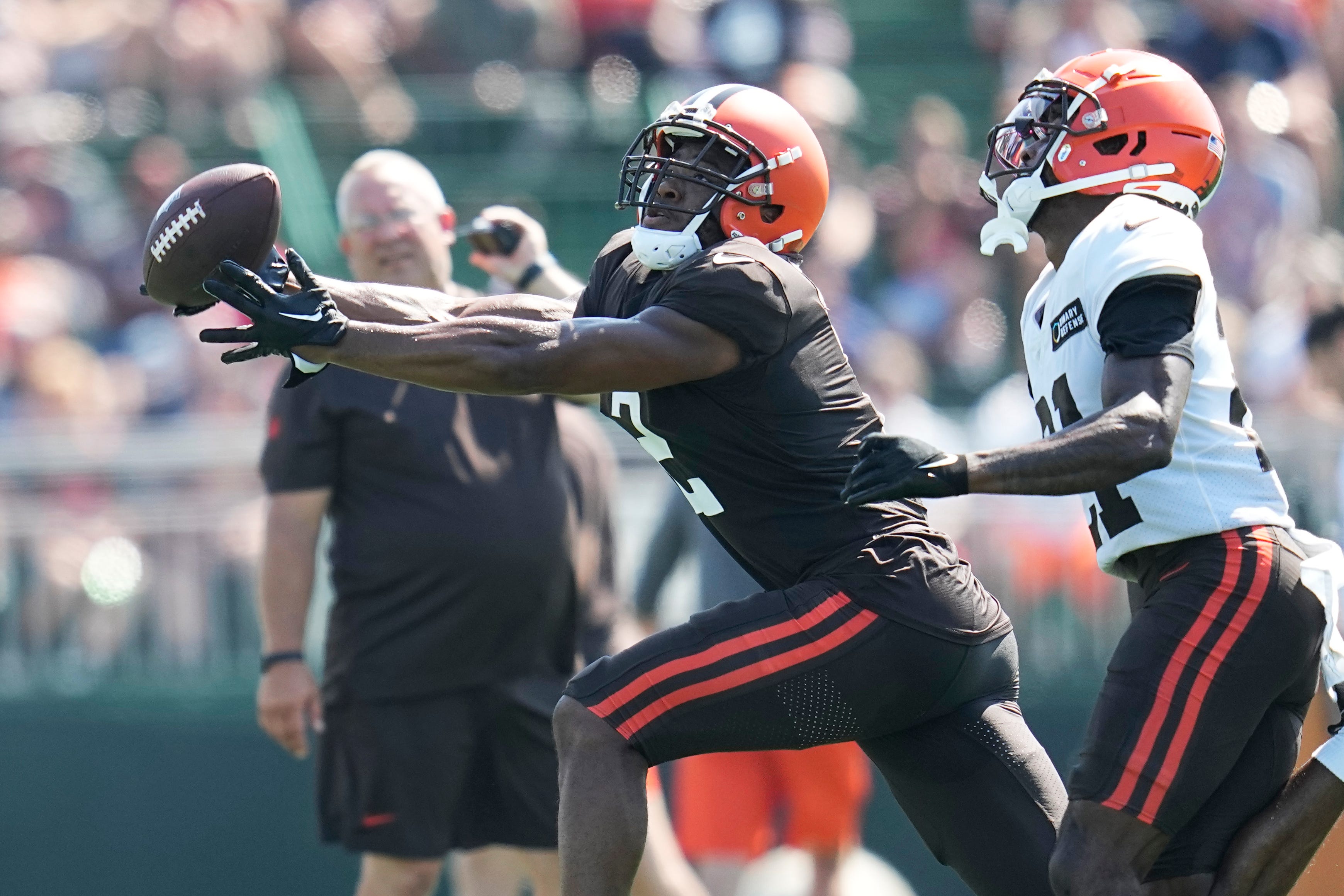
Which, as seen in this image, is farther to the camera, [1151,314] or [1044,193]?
[1044,193]

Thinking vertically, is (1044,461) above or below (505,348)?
below

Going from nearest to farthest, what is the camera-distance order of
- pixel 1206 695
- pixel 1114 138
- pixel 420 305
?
pixel 1206 695, pixel 1114 138, pixel 420 305

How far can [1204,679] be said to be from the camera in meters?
3.15

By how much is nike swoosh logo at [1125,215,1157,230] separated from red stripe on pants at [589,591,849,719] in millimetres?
947

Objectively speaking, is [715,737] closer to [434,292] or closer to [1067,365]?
[1067,365]

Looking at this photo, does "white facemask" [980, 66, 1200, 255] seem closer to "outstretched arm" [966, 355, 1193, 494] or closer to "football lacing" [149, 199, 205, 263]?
"outstretched arm" [966, 355, 1193, 494]

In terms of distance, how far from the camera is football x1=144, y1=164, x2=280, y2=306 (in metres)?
3.26

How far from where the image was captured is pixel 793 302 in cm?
329

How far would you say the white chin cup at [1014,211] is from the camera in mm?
3555

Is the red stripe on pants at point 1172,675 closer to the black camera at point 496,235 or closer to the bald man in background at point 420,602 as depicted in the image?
the bald man in background at point 420,602

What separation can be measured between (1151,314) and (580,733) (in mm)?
1316

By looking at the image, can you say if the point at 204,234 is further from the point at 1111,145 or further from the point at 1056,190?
the point at 1111,145

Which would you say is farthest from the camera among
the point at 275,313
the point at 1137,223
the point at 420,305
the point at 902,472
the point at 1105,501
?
the point at 420,305

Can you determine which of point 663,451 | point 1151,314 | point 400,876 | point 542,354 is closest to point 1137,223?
point 1151,314
